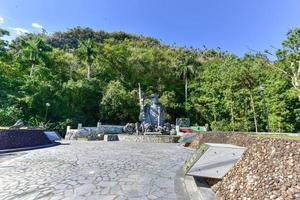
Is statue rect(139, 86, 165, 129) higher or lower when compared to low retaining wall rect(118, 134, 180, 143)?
higher

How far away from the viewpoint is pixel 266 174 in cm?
383

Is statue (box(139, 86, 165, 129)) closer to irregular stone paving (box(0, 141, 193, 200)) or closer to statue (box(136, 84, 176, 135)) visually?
statue (box(136, 84, 176, 135))

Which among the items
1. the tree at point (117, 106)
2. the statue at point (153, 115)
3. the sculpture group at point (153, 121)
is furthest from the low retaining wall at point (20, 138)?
the tree at point (117, 106)

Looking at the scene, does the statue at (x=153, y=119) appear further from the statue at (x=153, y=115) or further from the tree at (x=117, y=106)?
the tree at (x=117, y=106)

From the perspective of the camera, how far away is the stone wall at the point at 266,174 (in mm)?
3385

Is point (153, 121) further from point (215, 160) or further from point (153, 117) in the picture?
point (215, 160)

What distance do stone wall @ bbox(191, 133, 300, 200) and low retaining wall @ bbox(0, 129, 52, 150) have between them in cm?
1044

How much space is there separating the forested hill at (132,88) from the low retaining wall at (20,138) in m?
11.9

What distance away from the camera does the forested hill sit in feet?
95.4

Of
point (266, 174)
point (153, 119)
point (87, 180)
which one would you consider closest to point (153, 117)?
point (153, 119)

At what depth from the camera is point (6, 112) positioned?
983 inches

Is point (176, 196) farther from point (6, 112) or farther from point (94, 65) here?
point (94, 65)

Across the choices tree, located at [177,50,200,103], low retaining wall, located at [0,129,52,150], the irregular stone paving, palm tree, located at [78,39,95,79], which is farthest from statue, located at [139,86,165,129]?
the irregular stone paving

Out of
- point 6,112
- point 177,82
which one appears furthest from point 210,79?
point 6,112
